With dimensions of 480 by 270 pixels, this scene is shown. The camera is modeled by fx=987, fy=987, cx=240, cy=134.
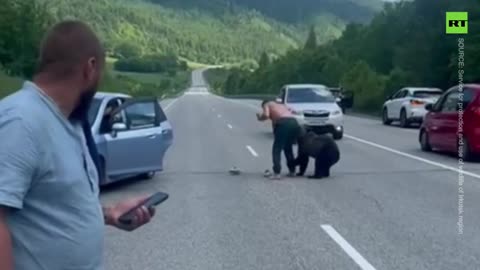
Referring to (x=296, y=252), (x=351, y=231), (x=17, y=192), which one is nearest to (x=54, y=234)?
(x=17, y=192)

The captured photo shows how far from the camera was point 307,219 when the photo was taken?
11805 millimetres

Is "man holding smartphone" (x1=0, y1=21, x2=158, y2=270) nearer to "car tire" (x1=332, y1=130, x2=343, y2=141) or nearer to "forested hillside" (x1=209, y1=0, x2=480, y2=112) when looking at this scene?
"car tire" (x1=332, y1=130, x2=343, y2=141)

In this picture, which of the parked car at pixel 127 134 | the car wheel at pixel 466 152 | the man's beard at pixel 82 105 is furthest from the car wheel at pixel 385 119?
the man's beard at pixel 82 105

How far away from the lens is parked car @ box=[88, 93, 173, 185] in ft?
46.4

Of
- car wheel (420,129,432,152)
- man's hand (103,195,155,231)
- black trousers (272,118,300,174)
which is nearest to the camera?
man's hand (103,195,155,231)

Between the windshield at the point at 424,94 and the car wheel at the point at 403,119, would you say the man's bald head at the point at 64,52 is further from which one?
the windshield at the point at 424,94

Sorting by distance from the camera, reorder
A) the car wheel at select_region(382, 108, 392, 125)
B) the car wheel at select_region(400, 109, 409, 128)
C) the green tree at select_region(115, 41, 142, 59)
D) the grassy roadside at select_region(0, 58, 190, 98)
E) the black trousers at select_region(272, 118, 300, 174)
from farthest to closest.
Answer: the green tree at select_region(115, 41, 142, 59) < the grassy roadside at select_region(0, 58, 190, 98) < the car wheel at select_region(382, 108, 392, 125) < the car wheel at select_region(400, 109, 409, 128) < the black trousers at select_region(272, 118, 300, 174)

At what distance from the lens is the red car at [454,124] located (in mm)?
19609

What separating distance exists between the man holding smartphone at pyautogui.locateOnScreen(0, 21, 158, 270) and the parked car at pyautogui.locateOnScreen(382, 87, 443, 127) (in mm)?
32114

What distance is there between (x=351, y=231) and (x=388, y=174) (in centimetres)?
681

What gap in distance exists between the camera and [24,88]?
3230 mm

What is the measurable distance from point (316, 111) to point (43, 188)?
24960 mm

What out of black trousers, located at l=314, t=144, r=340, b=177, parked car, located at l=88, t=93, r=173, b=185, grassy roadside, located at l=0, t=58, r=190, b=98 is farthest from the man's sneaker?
grassy roadside, located at l=0, t=58, r=190, b=98

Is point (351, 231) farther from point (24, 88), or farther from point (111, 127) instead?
point (24, 88)
